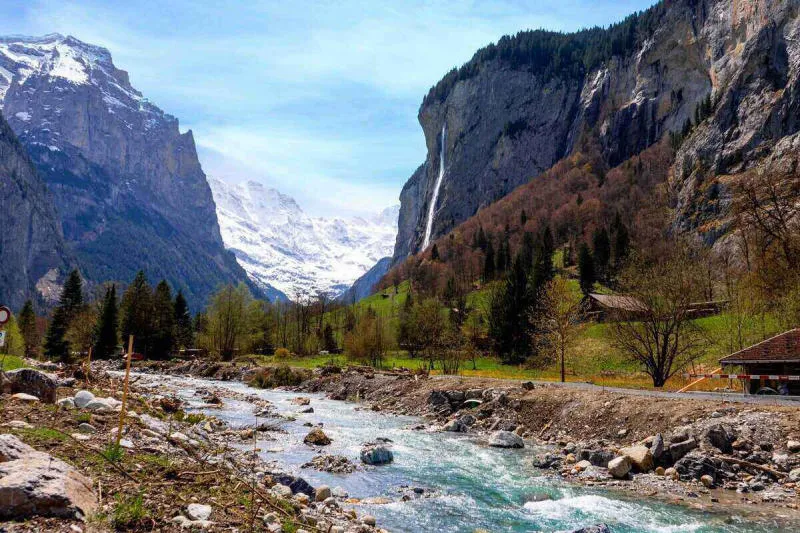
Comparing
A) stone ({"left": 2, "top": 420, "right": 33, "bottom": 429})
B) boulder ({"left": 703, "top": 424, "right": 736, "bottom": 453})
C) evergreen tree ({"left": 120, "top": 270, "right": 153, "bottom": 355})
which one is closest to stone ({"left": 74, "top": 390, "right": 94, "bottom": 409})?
stone ({"left": 2, "top": 420, "right": 33, "bottom": 429})

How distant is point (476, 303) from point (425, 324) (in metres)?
50.8

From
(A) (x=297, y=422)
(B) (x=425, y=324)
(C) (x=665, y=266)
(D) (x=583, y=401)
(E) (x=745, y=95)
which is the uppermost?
(E) (x=745, y=95)

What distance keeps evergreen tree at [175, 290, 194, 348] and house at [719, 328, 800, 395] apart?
304 ft

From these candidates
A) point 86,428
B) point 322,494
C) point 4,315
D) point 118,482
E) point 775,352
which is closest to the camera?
point 118,482

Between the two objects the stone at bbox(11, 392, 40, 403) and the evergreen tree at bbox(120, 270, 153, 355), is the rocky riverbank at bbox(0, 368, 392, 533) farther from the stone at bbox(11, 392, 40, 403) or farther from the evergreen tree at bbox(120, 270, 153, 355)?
the evergreen tree at bbox(120, 270, 153, 355)

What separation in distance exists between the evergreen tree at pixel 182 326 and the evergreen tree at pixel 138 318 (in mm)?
7387

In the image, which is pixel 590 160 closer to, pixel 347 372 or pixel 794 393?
pixel 347 372

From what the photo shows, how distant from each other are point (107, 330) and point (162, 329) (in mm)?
9601

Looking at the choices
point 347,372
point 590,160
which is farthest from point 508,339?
point 590,160

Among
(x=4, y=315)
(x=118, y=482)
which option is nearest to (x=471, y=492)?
(x=118, y=482)

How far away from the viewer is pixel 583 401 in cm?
2958

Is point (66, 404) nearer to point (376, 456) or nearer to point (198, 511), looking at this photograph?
point (198, 511)

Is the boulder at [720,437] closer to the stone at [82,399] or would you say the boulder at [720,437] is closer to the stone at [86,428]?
the stone at [86,428]

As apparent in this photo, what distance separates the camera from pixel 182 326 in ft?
353
